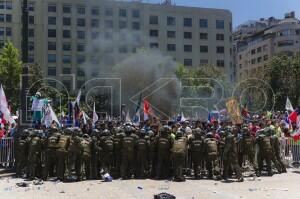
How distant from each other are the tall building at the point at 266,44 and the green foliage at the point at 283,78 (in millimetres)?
40509

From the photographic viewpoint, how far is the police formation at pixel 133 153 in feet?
52.6

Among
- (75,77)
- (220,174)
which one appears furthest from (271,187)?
(75,77)

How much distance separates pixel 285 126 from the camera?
2202 cm

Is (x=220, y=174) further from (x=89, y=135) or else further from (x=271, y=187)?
(x=89, y=135)

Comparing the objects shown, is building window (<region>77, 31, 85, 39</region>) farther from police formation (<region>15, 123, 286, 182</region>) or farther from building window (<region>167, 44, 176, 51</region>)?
police formation (<region>15, 123, 286, 182</region>)

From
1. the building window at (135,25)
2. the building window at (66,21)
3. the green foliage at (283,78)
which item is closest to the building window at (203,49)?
the building window at (135,25)

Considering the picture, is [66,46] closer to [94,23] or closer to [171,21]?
[94,23]

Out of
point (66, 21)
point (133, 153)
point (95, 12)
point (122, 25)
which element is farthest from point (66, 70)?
point (133, 153)

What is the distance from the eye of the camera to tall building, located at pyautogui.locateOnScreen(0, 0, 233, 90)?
9225 centimetres

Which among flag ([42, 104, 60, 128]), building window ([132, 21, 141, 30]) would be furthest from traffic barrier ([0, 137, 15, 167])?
building window ([132, 21, 141, 30])

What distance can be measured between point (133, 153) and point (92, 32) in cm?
7984

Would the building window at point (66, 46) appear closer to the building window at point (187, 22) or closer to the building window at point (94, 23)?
the building window at point (94, 23)

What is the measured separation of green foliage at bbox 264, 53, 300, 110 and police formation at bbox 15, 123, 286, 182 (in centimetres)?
3748

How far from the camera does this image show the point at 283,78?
54312mm
